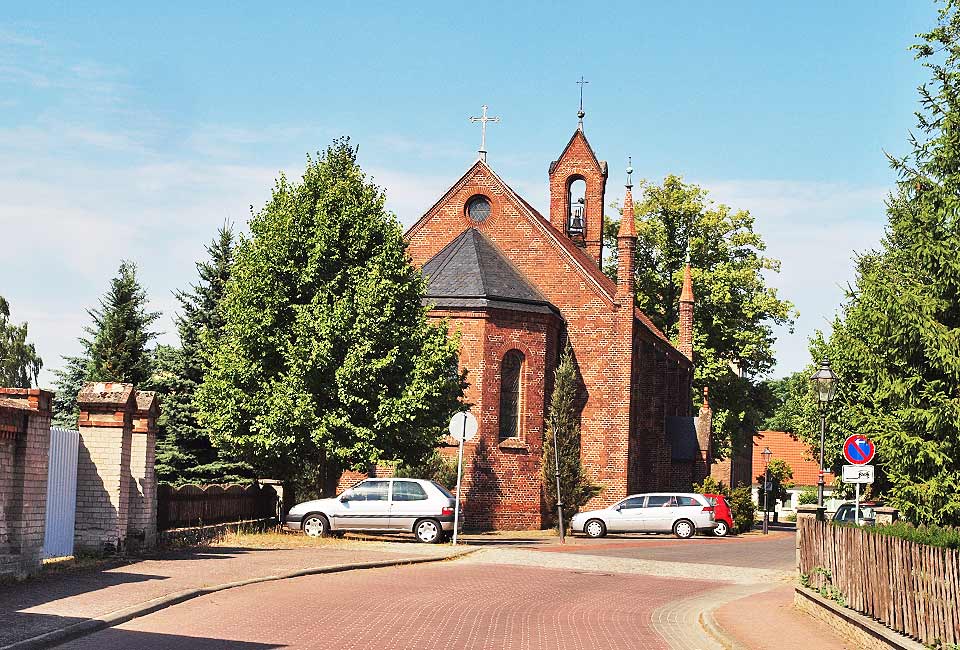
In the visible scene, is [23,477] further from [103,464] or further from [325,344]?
[325,344]

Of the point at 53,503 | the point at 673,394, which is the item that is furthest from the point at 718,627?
the point at 673,394

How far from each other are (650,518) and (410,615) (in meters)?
24.2

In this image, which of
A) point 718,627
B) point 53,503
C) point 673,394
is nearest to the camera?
point 718,627

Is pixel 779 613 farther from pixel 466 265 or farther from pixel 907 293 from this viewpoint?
pixel 466 265

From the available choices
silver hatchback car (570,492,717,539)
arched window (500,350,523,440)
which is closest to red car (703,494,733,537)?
silver hatchback car (570,492,717,539)

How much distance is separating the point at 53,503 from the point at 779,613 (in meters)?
10.3

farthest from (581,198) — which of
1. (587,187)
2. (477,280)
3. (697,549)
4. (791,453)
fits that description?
(791,453)

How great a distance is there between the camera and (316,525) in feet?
88.7

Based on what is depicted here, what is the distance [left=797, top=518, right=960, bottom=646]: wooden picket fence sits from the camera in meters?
10.1

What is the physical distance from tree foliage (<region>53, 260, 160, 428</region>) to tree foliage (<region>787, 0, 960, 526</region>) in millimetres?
25978

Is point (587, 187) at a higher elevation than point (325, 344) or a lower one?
higher

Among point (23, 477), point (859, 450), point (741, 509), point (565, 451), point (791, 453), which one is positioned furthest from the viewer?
point (791, 453)

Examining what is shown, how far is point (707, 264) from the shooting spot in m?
56.8

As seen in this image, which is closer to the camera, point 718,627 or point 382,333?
point 718,627
